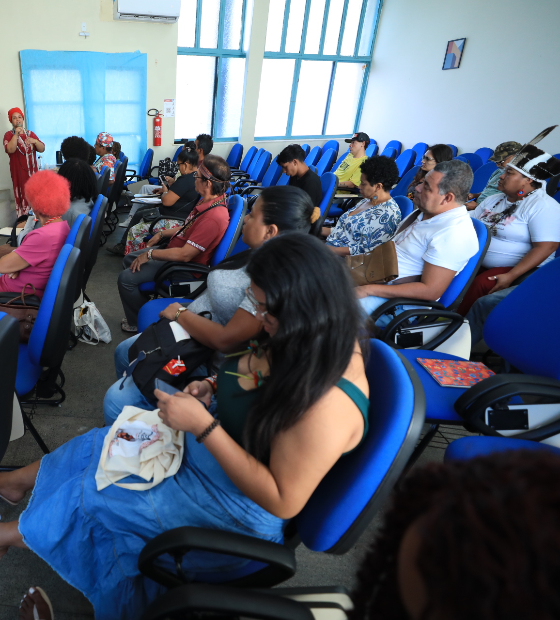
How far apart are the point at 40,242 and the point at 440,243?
1872 millimetres

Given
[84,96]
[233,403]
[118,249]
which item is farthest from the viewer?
[84,96]

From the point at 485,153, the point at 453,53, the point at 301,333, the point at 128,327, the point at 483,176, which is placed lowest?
the point at 128,327

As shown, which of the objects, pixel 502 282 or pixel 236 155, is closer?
pixel 502 282

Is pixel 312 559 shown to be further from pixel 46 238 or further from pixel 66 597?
pixel 46 238

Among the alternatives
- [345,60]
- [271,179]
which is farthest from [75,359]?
[345,60]

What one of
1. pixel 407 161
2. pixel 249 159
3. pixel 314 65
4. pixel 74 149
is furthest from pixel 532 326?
pixel 314 65

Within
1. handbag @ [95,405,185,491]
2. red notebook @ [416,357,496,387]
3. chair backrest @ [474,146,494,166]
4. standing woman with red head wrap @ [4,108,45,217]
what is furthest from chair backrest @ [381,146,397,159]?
handbag @ [95,405,185,491]

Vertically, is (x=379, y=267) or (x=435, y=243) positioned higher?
(x=435, y=243)

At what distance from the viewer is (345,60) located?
8570 mm

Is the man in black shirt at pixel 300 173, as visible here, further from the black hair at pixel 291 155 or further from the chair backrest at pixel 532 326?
the chair backrest at pixel 532 326

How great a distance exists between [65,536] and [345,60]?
9.63m

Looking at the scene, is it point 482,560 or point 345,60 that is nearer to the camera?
point 482,560

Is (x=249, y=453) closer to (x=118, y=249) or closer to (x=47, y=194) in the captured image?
(x=47, y=194)

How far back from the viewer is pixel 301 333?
92 cm
